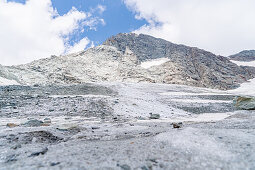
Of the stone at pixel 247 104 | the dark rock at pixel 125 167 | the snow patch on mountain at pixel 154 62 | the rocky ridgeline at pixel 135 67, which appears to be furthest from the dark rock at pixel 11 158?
the snow patch on mountain at pixel 154 62

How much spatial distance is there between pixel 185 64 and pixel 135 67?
737 inches

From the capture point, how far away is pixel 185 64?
55.4m

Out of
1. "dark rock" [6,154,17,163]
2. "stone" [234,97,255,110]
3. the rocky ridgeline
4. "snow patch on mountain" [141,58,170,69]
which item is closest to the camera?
"dark rock" [6,154,17,163]

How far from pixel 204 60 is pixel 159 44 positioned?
19.4 m

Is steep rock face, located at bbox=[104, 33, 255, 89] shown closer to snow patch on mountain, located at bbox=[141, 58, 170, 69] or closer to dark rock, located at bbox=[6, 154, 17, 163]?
snow patch on mountain, located at bbox=[141, 58, 170, 69]

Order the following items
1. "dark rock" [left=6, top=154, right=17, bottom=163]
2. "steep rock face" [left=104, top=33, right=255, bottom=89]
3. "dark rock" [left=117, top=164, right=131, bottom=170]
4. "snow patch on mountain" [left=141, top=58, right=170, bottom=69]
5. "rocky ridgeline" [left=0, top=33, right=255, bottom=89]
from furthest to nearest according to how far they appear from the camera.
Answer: "snow patch on mountain" [left=141, top=58, right=170, bottom=69] < "steep rock face" [left=104, top=33, right=255, bottom=89] < "rocky ridgeline" [left=0, top=33, right=255, bottom=89] < "dark rock" [left=6, top=154, right=17, bottom=163] < "dark rock" [left=117, top=164, right=131, bottom=170]

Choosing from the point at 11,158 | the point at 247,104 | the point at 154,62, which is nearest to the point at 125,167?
the point at 11,158

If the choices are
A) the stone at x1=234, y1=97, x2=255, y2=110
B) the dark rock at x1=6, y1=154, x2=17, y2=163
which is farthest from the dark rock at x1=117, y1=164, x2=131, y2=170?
the stone at x1=234, y1=97, x2=255, y2=110

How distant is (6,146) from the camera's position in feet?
12.1

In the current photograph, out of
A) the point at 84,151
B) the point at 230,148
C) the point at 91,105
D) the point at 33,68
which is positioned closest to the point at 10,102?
the point at 91,105

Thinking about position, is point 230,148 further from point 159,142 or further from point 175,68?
point 175,68

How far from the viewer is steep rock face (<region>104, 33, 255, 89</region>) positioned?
4825cm

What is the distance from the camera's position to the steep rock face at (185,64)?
48.2 m

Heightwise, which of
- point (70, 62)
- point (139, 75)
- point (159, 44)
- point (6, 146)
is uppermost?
point (159, 44)
